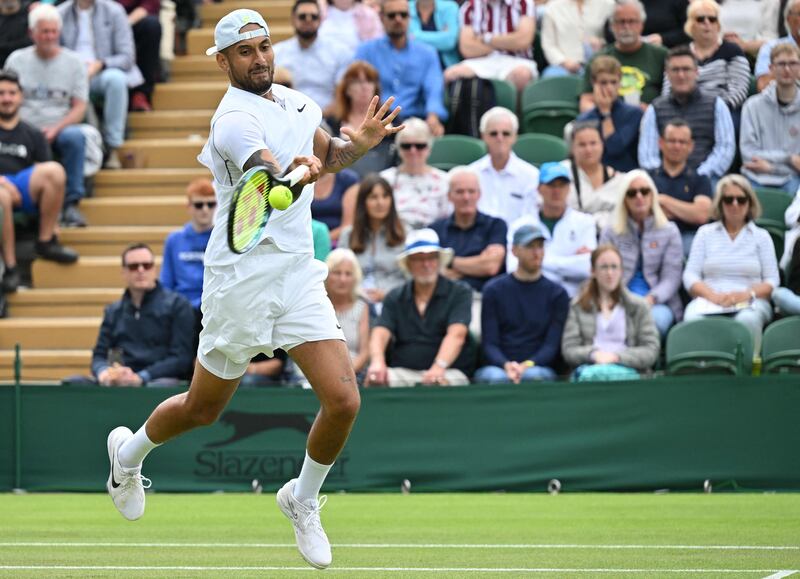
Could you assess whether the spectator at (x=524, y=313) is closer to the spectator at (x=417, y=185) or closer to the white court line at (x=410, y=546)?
the spectator at (x=417, y=185)

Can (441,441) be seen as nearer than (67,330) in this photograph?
Yes

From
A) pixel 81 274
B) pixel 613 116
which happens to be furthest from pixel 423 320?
pixel 81 274

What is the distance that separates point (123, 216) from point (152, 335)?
330cm

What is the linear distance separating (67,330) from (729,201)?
614 cm

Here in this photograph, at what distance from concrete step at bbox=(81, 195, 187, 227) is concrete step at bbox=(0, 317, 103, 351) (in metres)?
1.64

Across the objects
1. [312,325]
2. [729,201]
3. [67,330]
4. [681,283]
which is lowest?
[67,330]

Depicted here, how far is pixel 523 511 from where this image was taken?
9.39m

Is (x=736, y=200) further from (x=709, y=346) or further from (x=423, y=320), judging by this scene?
(x=423, y=320)

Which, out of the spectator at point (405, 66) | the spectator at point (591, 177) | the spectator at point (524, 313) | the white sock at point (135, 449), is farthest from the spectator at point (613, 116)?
the white sock at point (135, 449)

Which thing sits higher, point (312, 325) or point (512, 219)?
point (312, 325)

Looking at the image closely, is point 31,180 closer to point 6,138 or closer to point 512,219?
point 6,138

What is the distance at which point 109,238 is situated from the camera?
14.5 m

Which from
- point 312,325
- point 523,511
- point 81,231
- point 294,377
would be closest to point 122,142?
point 81,231

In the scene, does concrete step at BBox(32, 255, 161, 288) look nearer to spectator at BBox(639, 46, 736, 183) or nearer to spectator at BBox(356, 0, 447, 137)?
spectator at BBox(356, 0, 447, 137)
